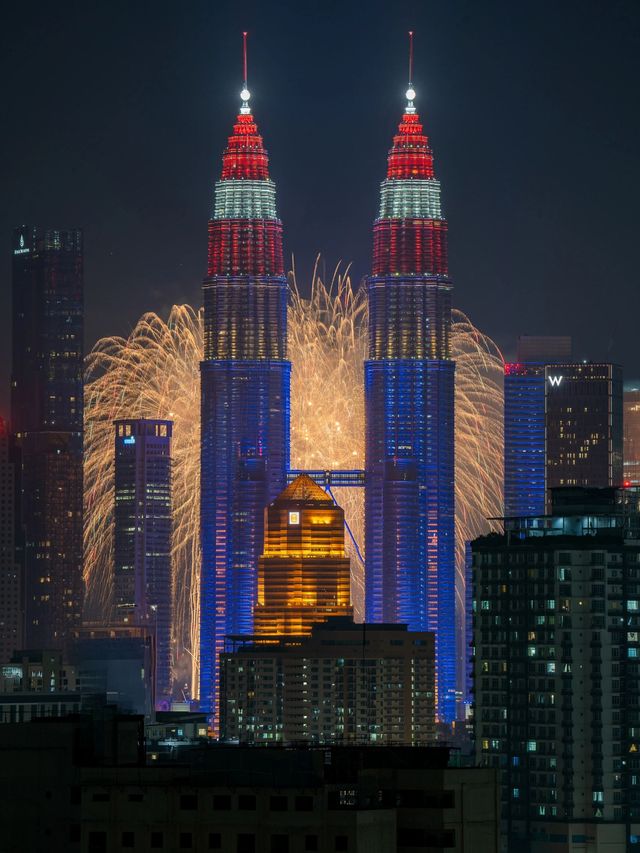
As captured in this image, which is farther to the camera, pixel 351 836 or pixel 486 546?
pixel 486 546

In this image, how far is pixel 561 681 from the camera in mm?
166250

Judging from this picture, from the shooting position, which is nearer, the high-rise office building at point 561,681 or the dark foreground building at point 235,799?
the dark foreground building at point 235,799

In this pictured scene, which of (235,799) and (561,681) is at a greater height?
(561,681)

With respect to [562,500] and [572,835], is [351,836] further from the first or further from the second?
[562,500]

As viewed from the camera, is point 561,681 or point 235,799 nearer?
point 235,799

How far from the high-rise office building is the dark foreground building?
87876mm

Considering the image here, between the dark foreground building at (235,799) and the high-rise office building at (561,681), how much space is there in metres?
87.9

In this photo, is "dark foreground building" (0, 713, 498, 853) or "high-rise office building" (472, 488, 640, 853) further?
"high-rise office building" (472, 488, 640, 853)

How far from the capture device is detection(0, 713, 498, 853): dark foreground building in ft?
237

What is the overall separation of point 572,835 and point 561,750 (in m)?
4.87

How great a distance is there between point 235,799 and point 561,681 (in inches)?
3735

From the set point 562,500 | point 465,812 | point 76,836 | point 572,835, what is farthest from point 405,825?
point 562,500

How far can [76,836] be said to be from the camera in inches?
2950

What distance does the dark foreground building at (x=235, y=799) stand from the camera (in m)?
72.2
